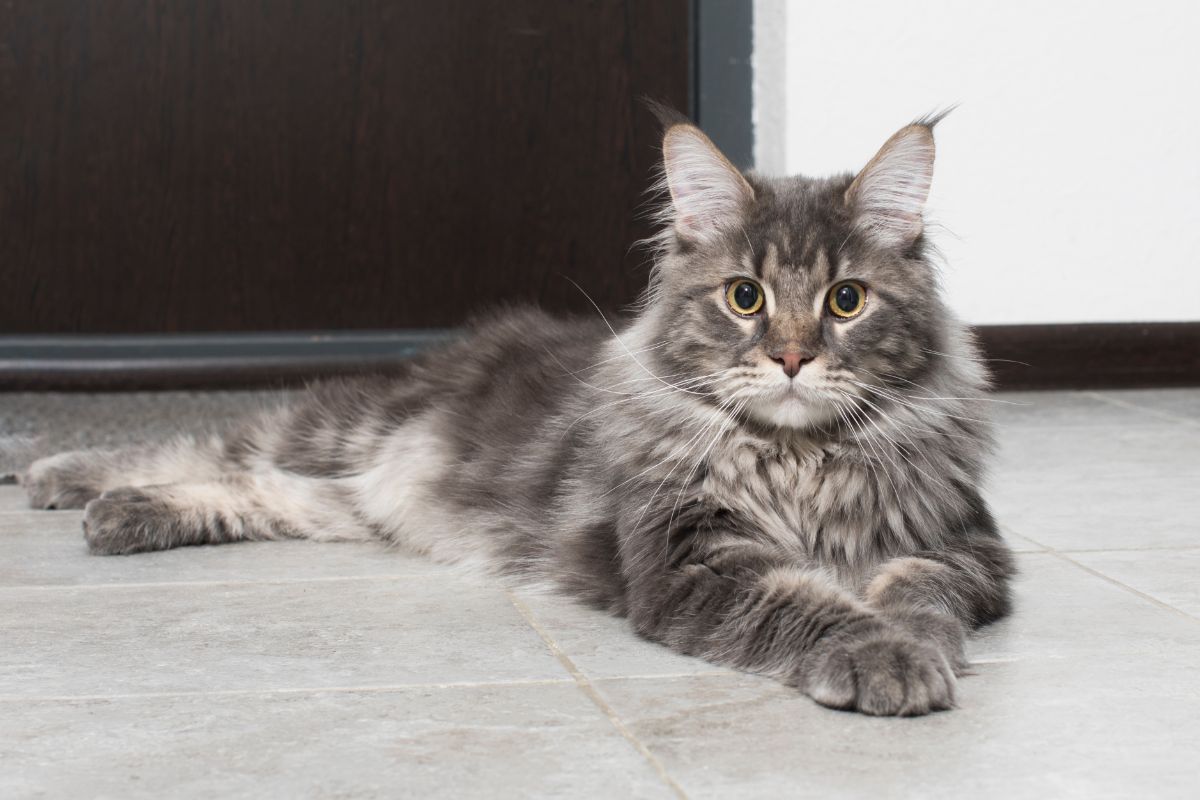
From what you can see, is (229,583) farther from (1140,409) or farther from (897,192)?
(1140,409)

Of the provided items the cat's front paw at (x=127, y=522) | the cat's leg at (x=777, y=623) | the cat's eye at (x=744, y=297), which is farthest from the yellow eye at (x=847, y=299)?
the cat's front paw at (x=127, y=522)

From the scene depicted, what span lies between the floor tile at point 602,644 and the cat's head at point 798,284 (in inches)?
15.0

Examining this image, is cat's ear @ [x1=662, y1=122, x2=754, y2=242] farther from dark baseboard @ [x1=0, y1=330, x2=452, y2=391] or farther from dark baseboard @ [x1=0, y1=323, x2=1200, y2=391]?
dark baseboard @ [x1=0, y1=330, x2=452, y2=391]

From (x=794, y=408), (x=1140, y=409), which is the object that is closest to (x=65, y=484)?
(x=794, y=408)

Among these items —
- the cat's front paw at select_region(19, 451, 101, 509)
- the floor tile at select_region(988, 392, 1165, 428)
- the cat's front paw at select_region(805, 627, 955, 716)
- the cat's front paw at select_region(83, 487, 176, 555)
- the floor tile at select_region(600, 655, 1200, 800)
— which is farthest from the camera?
the floor tile at select_region(988, 392, 1165, 428)

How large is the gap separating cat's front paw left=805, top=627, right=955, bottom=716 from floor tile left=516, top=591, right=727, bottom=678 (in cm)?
20

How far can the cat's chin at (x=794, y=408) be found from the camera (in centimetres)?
194

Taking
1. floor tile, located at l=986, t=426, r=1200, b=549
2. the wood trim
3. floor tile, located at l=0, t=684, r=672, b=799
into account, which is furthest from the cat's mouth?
the wood trim

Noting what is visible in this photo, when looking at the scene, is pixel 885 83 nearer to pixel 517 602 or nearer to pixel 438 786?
pixel 517 602

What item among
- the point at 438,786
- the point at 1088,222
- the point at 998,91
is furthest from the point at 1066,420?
the point at 438,786

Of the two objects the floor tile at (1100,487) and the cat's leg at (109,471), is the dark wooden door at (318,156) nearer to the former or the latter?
the cat's leg at (109,471)

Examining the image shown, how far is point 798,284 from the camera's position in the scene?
199 cm

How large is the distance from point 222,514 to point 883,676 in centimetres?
147

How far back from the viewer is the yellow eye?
2002mm
